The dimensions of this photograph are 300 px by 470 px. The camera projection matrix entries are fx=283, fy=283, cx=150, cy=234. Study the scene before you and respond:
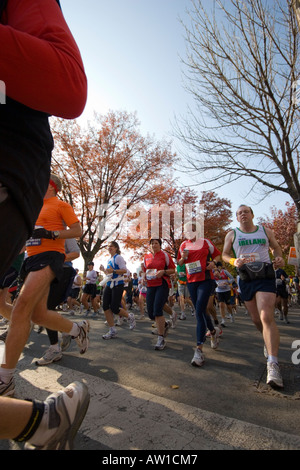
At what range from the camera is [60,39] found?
929 mm

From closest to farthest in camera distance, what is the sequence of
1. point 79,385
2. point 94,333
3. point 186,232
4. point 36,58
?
point 36,58 < point 79,385 < point 186,232 < point 94,333

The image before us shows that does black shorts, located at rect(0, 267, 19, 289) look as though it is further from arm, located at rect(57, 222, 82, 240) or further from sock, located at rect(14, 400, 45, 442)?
sock, located at rect(14, 400, 45, 442)

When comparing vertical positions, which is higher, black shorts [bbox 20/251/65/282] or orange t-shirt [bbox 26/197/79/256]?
orange t-shirt [bbox 26/197/79/256]

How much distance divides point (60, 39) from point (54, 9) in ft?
0.52

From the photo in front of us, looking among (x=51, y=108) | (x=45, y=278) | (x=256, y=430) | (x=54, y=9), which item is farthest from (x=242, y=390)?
(x=54, y=9)

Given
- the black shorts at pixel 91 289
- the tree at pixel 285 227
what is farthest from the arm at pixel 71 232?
the tree at pixel 285 227

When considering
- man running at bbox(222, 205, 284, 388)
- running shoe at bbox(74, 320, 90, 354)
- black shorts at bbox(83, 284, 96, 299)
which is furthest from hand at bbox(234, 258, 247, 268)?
black shorts at bbox(83, 284, 96, 299)

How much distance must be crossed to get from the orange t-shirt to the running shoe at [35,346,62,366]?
1317mm

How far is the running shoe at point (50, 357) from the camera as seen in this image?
3217 mm

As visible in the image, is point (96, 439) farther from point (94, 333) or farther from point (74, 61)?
point (94, 333)

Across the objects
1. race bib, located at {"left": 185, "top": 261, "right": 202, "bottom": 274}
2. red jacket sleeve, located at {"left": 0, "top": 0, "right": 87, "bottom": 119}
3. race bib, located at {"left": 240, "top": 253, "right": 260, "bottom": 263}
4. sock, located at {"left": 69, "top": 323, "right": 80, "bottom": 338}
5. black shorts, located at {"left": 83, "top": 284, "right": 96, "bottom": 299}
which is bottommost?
black shorts, located at {"left": 83, "top": 284, "right": 96, "bottom": 299}

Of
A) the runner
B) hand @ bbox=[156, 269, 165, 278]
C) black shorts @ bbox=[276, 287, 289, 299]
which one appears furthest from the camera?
black shorts @ bbox=[276, 287, 289, 299]

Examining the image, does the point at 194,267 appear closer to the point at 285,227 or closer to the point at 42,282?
the point at 42,282

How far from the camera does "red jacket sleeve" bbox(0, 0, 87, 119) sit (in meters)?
0.83
